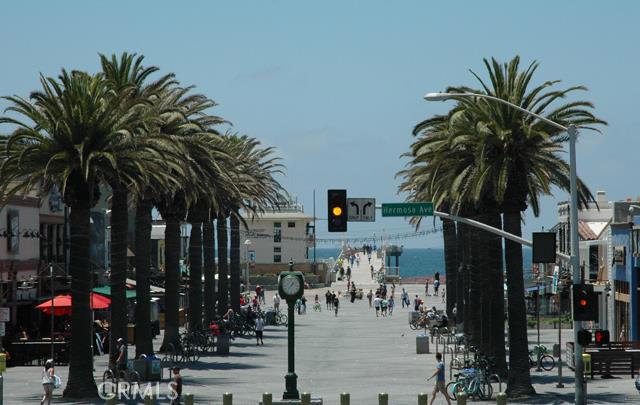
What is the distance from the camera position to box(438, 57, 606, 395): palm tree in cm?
4250

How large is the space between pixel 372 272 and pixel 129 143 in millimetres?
132641

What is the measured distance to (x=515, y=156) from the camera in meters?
43.0

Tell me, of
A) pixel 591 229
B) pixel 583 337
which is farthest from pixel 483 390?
pixel 591 229

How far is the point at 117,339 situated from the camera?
47250 millimetres

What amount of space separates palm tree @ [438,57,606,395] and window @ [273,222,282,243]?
13184 cm

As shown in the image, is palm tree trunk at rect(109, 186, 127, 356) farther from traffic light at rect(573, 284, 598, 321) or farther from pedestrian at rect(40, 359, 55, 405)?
traffic light at rect(573, 284, 598, 321)

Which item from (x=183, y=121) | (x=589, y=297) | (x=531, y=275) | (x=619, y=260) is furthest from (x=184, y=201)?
(x=531, y=275)

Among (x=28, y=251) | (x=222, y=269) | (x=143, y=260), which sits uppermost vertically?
(x=28, y=251)

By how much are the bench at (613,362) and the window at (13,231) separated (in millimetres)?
27531

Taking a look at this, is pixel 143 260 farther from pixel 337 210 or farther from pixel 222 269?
pixel 222 269

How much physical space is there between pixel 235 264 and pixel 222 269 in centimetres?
362

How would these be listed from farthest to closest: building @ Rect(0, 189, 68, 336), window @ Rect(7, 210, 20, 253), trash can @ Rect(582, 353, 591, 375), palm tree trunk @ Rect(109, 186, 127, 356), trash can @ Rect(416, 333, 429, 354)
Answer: trash can @ Rect(416, 333, 429, 354) < window @ Rect(7, 210, 20, 253) < building @ Rect(0, 189, 68, 336) < trash can @ Rect(582, 353, 591, 375) < palm tree trunk @ Rect(109, 186, 127, 356)

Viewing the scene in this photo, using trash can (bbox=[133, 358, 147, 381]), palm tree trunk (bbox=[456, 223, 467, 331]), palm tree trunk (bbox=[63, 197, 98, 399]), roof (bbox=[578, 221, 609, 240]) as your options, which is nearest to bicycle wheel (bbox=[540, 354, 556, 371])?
trash can (bbox=[133, 358, 147, 381])

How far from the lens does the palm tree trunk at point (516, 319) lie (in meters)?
42.4
